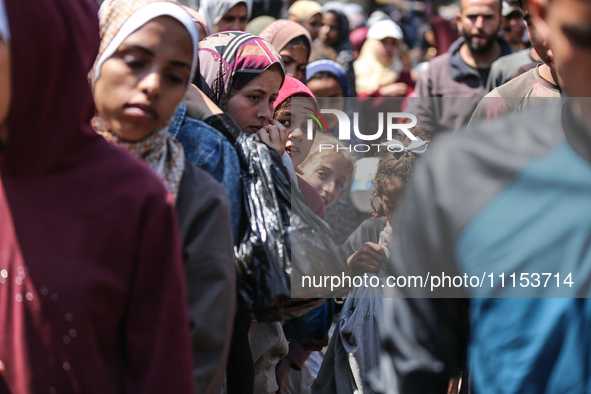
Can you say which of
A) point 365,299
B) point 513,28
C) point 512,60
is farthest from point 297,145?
point 513,28

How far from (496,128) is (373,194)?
5.57 feet

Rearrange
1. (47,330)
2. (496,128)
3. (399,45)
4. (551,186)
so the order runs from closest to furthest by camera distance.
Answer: (551,186)
(496,128)
(47,330)
(399,45)

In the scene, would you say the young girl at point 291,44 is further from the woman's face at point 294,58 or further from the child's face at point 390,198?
the child's face at point 390,198

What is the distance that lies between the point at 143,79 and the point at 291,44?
2.73 metres

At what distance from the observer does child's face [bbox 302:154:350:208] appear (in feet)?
10.7

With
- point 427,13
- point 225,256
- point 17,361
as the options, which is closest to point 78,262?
point 17,361

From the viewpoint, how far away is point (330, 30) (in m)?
7.75

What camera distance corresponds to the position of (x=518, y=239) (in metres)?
1.36

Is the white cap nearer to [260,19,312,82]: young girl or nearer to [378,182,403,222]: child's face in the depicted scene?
[260,19,312,82]: young girl

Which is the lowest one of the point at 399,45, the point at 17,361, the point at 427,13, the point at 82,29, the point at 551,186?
the point at 427,13

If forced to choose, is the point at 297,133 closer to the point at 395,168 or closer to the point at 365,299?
the point at 395,168

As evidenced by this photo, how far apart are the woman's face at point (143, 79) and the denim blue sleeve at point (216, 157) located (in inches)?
7.6

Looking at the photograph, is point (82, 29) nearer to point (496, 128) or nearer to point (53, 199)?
point (53, 199)

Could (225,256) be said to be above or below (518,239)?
below
